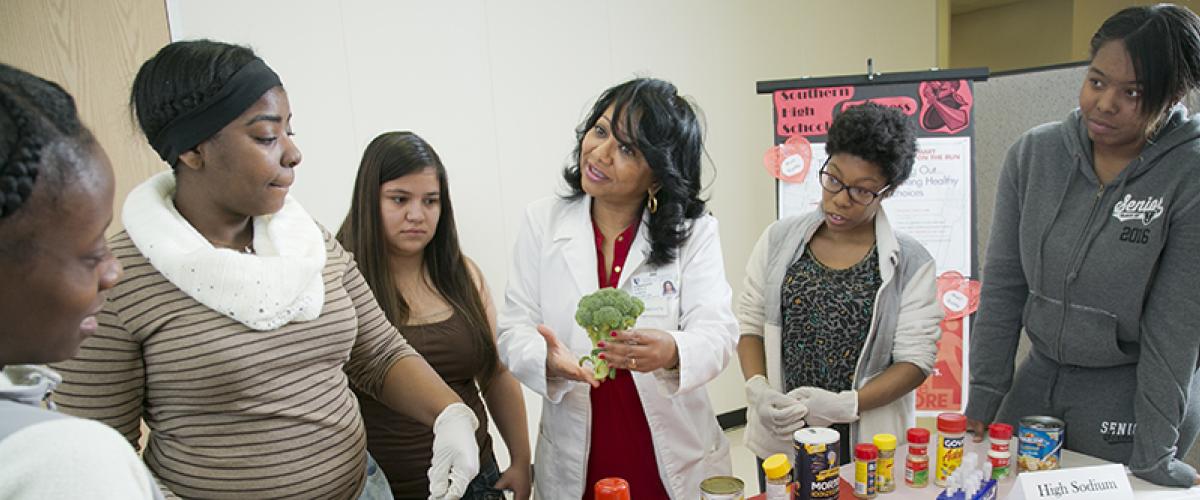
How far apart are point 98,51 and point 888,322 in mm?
2337

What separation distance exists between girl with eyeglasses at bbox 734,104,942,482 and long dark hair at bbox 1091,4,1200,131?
49 cm

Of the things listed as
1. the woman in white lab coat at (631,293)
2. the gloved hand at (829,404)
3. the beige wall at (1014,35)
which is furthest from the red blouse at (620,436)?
the beige wall at (1014,35)

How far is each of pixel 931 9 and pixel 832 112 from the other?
248 cm

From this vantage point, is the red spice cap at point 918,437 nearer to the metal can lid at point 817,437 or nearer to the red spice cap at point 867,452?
the red spice cap at point 867,452

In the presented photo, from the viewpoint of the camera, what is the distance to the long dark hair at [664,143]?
1624mm

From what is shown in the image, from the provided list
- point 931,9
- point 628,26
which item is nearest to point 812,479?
point 628,26

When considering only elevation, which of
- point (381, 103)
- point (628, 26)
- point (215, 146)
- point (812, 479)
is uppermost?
point (628, 26)

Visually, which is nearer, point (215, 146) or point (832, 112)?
point (215, 146)

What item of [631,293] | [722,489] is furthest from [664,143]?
[722,489]

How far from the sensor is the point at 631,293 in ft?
5.53

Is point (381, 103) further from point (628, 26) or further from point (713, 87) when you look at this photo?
point (713, 87)

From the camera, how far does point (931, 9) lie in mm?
4824

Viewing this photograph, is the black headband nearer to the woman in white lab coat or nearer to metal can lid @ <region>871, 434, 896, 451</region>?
the woman in white lab coat

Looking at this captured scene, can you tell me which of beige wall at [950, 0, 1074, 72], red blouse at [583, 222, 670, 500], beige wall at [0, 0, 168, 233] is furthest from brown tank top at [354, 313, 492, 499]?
beige wall at [950, 0, 1074, 72]
